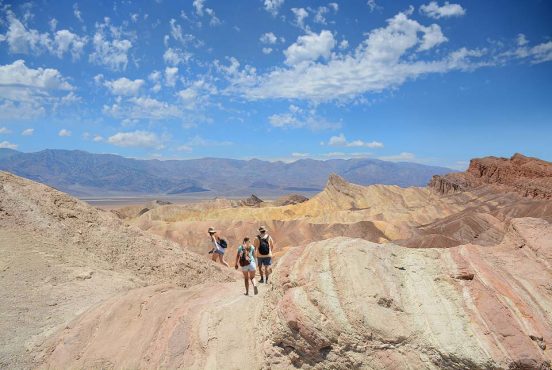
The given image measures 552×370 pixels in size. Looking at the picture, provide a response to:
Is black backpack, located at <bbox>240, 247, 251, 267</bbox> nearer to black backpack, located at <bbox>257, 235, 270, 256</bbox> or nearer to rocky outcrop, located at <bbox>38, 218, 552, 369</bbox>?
black backpack, located at <bbox>257, 235, 270, 256</bbox>

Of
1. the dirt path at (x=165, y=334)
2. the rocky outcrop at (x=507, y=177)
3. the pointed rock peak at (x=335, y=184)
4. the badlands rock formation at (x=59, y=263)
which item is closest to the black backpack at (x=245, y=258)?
the dirt path at (x=165, y=334)

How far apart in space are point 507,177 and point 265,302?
65.6 meters

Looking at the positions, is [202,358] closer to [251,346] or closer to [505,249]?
[251,346]

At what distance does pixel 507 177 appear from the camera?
2525 inches

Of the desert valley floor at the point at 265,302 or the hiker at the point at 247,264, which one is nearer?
the desert valley floor at the point at 265,302

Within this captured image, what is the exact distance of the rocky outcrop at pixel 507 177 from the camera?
55.0m

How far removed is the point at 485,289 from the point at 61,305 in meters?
8.40

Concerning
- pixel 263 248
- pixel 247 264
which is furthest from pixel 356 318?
pixel 263 248

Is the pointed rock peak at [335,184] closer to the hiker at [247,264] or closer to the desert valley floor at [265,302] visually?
the desert valley floor at [265,302]

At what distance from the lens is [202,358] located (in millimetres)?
7617

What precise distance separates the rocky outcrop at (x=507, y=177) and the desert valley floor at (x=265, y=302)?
167 ft

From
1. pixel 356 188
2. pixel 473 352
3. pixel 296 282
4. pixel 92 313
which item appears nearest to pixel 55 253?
pixel 92 313

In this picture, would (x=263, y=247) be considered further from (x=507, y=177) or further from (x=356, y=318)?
(x=507, y=177)

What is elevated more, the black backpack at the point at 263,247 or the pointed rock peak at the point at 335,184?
the black backpack at the point at 263,247
